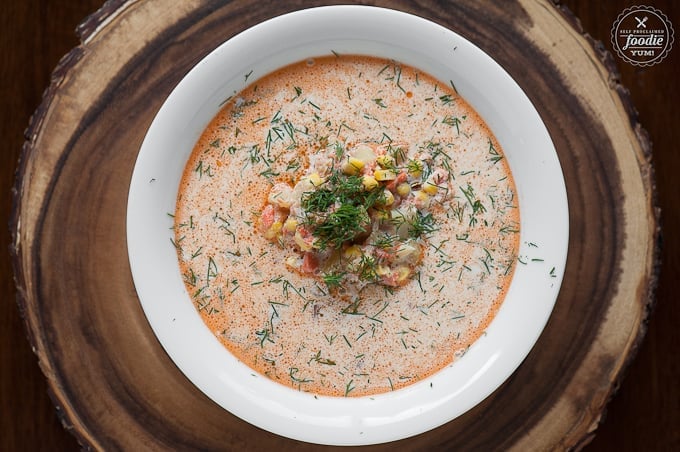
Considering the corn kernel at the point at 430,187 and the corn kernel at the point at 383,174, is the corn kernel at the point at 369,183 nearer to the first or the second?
the corn kernel at the point at 383,174

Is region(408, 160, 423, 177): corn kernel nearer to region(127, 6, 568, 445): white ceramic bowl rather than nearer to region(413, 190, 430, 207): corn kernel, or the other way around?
region(413, 190, 430, 207): corn kernel

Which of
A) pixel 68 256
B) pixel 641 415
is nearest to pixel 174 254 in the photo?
pixel 68 256

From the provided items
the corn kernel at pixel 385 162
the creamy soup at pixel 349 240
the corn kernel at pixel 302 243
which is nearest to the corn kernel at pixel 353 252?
the creamy soup at pixel 349 240

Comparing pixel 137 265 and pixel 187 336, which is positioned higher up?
pixel 137 265

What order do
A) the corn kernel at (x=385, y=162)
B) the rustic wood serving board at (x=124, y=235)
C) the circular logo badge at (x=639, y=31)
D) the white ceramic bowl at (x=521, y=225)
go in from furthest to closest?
the circular logo badge at (x=639, y=31)
the rustic wood serving board at (x=124, y=235)
the corn kernel at (x=385, y=162)
the white ceramic bowl at (x=521, y=225)

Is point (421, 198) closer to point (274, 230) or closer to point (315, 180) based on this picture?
point (315, 180)

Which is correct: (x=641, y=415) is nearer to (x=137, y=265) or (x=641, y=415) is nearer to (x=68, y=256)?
(x=137, y=265)

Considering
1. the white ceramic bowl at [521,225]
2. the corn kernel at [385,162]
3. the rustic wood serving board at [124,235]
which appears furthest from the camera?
the rustic wood serving board at [124,235]
